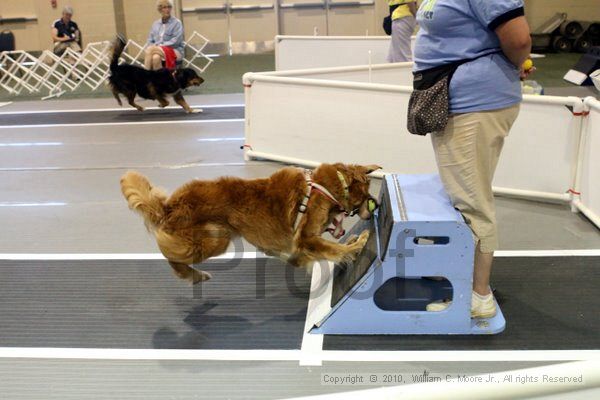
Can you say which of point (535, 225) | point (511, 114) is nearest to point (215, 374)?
point (511, 114)

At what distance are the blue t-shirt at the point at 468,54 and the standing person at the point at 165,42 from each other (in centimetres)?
764


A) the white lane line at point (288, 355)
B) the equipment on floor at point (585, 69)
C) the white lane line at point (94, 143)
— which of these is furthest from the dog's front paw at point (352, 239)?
the equipment on floor at point (585, 69)

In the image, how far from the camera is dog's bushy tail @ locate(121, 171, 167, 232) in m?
2.65

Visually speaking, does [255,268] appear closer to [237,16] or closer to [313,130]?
[313,130]

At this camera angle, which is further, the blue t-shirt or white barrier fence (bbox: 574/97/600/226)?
white barrier fence (bbox: 574/97/600/226)

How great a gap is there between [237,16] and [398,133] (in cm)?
1178

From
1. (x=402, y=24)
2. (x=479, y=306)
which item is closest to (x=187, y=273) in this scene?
(x=479, y=306)

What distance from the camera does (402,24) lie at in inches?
262

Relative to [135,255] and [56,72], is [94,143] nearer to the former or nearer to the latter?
[135,255]

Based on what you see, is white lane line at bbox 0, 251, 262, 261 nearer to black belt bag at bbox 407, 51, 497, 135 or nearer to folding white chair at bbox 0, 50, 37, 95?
black belt bag at bbox 407, 51, 497, 135

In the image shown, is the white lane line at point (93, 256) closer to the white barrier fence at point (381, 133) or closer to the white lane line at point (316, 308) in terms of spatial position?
the white lane line at point (316, 308)

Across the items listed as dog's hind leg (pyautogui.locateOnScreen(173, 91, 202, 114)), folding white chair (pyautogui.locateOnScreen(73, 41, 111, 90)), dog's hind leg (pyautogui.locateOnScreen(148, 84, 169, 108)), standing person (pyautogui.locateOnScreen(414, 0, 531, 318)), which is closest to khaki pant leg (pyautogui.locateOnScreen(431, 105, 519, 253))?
standing person (pyautogui.locateOnScreen(414, 0, 531, 318))

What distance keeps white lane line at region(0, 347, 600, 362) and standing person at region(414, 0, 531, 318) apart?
16.3 inches

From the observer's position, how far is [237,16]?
15.3 m
